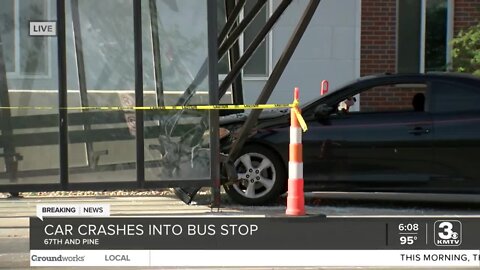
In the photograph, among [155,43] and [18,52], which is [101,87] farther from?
[18,52]

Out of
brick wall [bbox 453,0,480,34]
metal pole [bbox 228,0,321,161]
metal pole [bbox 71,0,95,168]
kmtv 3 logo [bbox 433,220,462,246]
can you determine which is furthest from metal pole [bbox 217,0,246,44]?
brick wall [bbox 453,0,480,34]

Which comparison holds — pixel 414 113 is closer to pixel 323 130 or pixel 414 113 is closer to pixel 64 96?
pixel 323 130

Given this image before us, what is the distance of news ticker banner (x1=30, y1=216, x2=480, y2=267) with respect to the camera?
17.7ft

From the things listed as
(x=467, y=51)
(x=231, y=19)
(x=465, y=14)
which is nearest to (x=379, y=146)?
(x=231, y=19)

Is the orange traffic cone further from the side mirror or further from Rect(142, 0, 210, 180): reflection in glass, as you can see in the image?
the side mirror

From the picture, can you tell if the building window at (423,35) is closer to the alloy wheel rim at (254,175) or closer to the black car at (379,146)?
the black car at (379,146)

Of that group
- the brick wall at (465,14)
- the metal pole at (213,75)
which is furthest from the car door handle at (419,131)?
the brick wall at (465,14)

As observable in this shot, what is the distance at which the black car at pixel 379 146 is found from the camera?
8172 mm

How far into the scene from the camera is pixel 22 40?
7477 mm

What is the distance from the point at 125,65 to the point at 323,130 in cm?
240

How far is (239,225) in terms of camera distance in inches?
213

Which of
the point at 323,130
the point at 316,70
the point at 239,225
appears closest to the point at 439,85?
the point at 323,130

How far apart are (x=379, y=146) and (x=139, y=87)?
110 inches

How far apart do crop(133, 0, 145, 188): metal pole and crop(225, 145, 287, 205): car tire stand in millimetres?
1166
